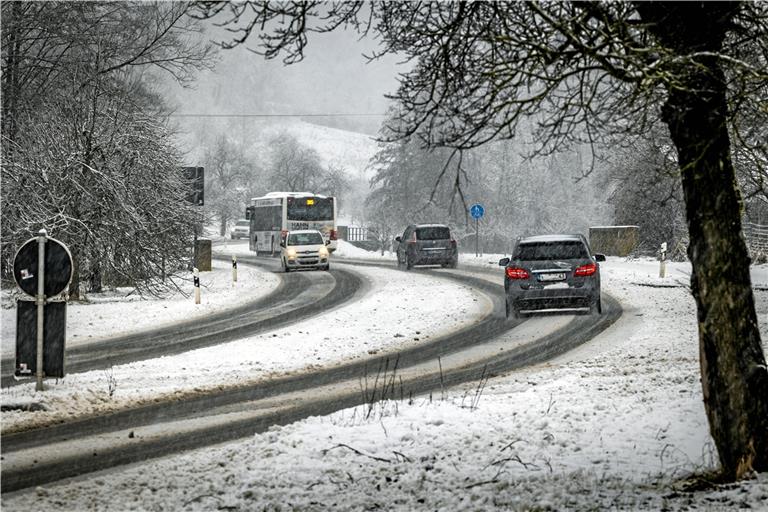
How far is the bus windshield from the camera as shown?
162ft

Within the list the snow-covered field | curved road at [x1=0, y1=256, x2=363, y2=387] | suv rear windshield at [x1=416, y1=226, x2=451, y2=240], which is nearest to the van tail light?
curved road at [x1=0, y1=256, x2=363, y2=387]

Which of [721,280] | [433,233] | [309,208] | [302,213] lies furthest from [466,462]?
[309,208]

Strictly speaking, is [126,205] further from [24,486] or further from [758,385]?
[758,385]

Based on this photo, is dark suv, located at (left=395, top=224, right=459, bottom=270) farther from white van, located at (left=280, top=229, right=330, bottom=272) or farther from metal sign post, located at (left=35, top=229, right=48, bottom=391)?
metal sign post, located at (left=35, top=229, right=48, bottom=391)

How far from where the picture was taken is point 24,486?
22.5 feet

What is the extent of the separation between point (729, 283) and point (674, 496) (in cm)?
157

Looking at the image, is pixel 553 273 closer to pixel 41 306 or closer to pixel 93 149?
pixel 41 306

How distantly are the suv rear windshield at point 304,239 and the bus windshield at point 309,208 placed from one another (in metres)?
11.1

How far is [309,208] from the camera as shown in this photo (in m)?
49.8

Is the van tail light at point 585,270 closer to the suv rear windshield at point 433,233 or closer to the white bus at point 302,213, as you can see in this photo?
the suv rear windshield at point 433,233

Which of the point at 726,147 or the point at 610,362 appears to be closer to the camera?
the point at 726,147

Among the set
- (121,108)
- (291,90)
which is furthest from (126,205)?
(291,90)

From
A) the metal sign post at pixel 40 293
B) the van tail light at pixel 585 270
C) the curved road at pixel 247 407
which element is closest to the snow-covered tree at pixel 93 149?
the curved road at pixel 247 407

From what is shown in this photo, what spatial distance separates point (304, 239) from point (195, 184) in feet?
33.4
